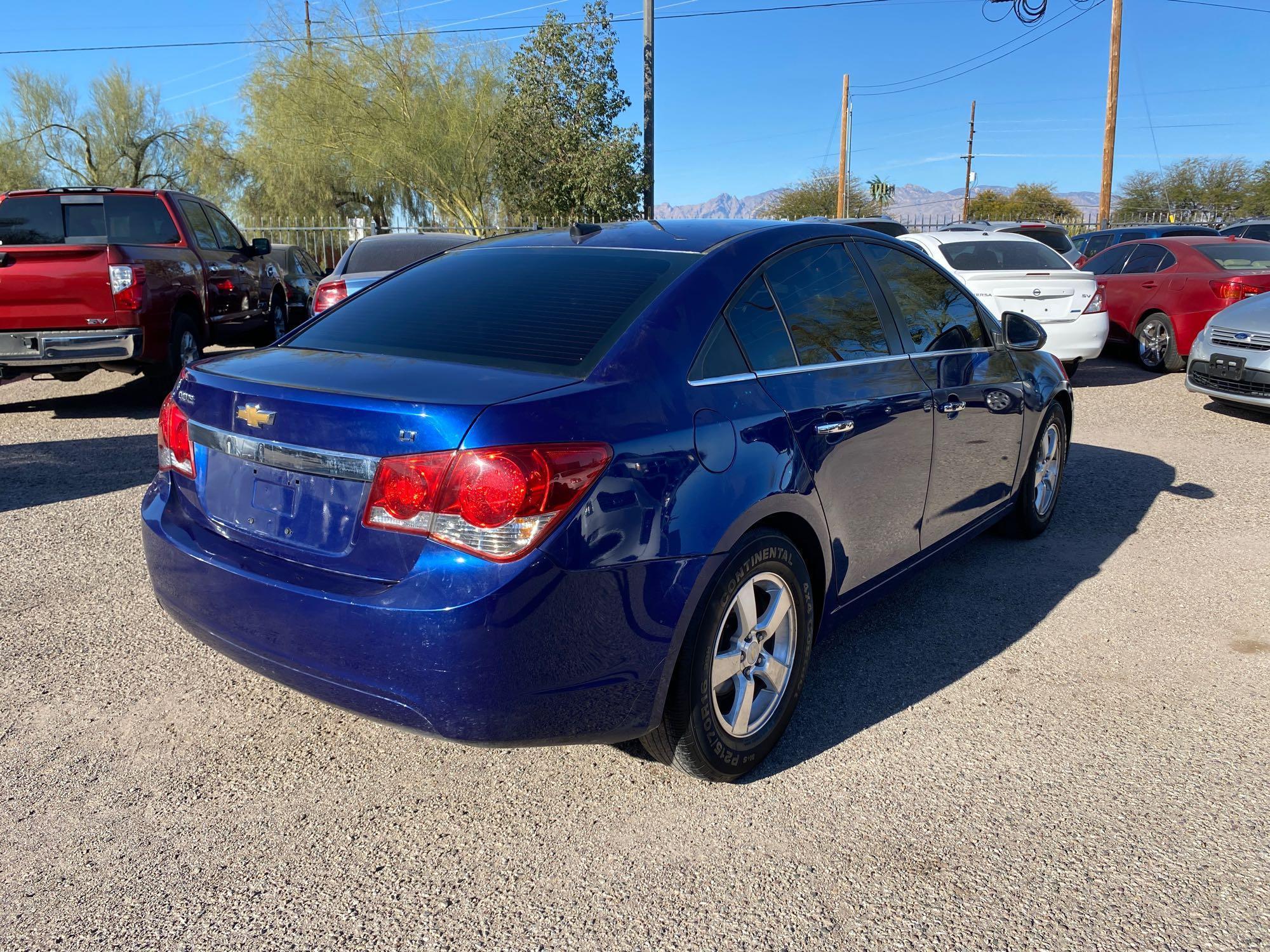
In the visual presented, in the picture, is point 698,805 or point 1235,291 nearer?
point 698,805

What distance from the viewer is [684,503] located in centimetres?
256

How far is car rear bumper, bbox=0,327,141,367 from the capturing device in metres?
7.90

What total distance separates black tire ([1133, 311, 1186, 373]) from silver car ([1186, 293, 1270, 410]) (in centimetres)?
221

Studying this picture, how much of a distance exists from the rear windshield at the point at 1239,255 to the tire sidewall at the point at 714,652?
10511 millimetres

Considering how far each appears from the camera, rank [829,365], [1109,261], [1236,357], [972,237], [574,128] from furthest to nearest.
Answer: [574,128] → [1109,261] → [972,237] → [1236,357] → [829,365]

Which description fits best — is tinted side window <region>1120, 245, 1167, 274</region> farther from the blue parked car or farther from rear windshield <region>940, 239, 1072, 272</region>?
the blue parked car

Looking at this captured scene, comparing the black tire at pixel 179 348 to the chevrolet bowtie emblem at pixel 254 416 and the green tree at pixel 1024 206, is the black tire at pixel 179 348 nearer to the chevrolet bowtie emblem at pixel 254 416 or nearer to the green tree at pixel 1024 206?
the chevrolet bowtie emblem at pixel 254 416

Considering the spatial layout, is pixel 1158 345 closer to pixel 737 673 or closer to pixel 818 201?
pixel 737 673

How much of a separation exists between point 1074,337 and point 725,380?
8.41 meters

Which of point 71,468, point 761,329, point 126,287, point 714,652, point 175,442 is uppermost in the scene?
point 126,287

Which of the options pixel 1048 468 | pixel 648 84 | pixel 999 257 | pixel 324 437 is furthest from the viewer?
pixel 648 84

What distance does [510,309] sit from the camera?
304 cm

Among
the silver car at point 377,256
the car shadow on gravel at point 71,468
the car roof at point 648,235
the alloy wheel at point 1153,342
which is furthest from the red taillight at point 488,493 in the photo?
the alloy wheel at point 1153,342

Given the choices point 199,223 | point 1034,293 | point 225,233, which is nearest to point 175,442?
point 199,223
